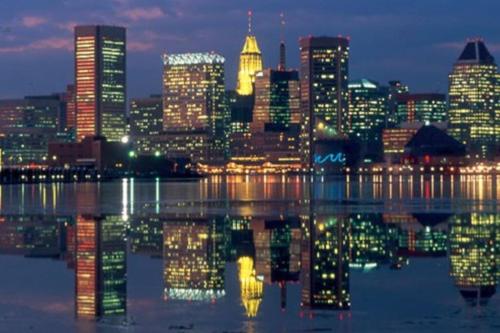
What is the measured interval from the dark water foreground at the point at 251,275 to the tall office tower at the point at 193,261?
5 cm

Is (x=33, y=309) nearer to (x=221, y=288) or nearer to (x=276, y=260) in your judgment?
(x=221, y=288)

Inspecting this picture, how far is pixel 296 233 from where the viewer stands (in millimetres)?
42125

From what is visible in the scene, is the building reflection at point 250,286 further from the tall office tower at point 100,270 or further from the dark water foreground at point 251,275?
the tall office tower at point 100,270

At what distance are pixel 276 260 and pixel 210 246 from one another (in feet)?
16.3

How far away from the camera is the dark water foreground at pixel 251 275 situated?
21094mm

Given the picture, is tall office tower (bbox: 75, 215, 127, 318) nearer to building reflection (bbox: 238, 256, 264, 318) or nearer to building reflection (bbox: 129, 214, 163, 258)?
building reflection (bbox: 129, 214, 163, 258)

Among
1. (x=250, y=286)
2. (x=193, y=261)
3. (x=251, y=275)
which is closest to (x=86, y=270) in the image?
(x=193, y=261)

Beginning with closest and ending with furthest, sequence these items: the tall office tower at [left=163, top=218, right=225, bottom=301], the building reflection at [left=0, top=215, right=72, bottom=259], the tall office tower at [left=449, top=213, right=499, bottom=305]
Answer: the tall office tower at [left=449, top=213, right=499, bottom=305]
the tall office tower at [left=163, top=218, right=225, bottom=301]
the building reflection at [left=0, top=215, right=72, bottom=259]

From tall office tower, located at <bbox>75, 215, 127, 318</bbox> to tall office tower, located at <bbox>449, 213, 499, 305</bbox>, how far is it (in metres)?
7.28

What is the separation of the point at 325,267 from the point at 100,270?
5760mm

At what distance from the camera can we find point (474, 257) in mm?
32281

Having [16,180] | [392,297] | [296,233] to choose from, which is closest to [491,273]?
[392,297]

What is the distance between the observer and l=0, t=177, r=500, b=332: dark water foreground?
2109 cm

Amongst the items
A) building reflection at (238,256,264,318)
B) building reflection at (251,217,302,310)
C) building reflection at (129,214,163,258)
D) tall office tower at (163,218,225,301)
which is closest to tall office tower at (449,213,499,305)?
building reflection at (251,217,302,310)
